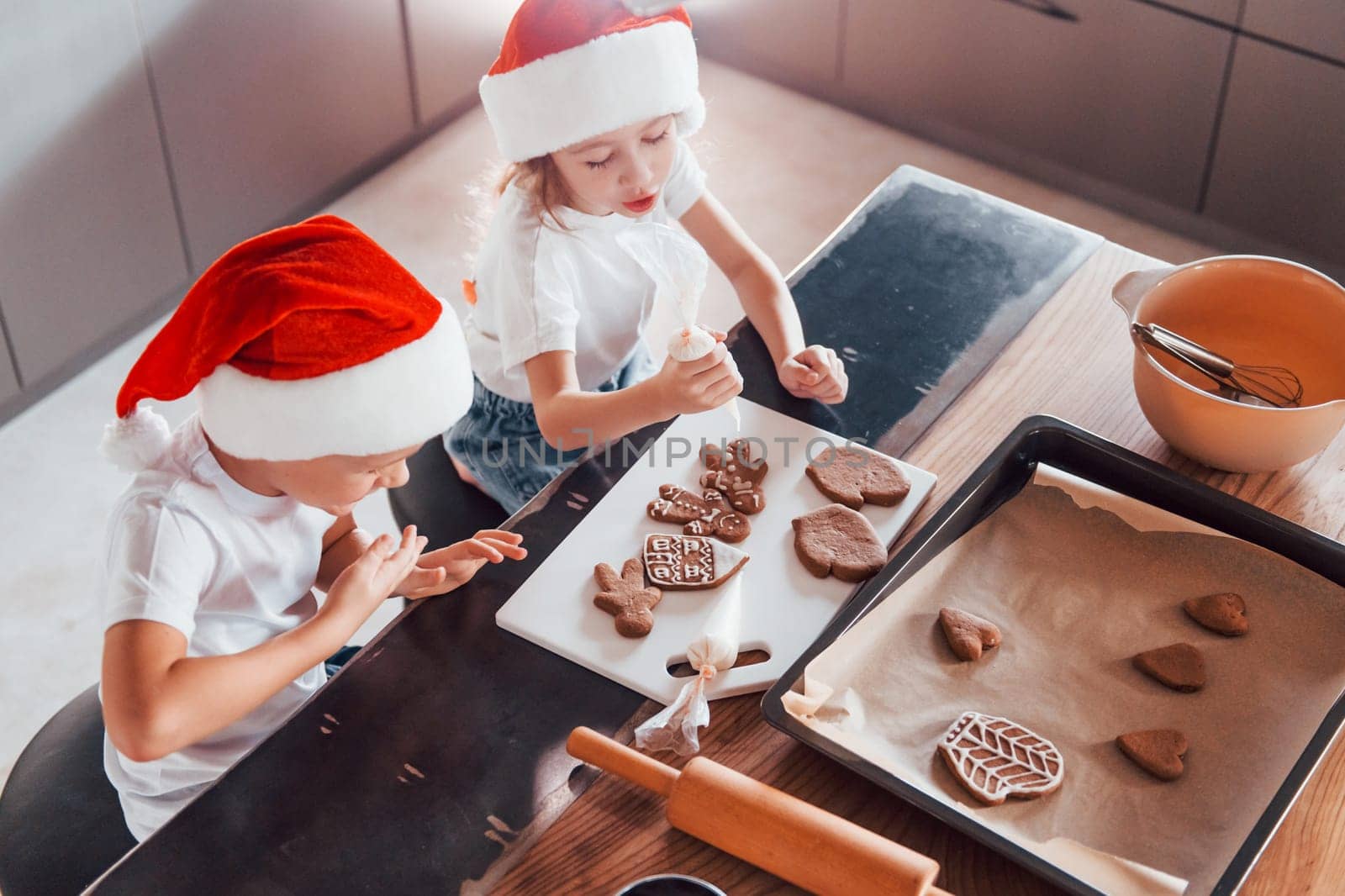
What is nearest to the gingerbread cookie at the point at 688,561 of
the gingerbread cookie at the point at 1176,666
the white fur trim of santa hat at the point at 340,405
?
the white fur trim of santa hat at the point at 340,405

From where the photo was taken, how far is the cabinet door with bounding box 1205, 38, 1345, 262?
2.59 meters

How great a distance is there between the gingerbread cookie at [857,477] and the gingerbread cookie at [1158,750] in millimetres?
325

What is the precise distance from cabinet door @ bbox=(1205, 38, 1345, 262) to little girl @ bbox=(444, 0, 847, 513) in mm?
1569

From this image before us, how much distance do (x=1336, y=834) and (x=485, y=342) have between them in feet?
3.57

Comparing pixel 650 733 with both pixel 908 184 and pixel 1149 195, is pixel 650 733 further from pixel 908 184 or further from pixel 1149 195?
pixel 1149 195

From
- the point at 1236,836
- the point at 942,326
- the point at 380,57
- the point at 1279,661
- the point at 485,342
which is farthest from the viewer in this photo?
the point at 380,57

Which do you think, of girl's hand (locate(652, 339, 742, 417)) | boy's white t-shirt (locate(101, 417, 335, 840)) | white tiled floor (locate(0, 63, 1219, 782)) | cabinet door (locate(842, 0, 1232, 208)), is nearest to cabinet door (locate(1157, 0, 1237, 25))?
cabinet door (locate(842, 0, 1232, 208))

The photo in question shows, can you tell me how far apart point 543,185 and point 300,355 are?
20.9 inches

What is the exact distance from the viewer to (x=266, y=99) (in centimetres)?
270

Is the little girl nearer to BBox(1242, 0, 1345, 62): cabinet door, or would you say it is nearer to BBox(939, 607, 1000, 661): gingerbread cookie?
BBox(939, 607, 1000, 661): gingerbread cookie

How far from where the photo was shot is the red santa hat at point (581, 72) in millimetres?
1370

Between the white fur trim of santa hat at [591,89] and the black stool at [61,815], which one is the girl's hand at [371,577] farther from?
the white fur trim of santa hat at [591,89]

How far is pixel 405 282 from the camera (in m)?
1.12

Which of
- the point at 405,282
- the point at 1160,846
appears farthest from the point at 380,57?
the point at 1160,846
